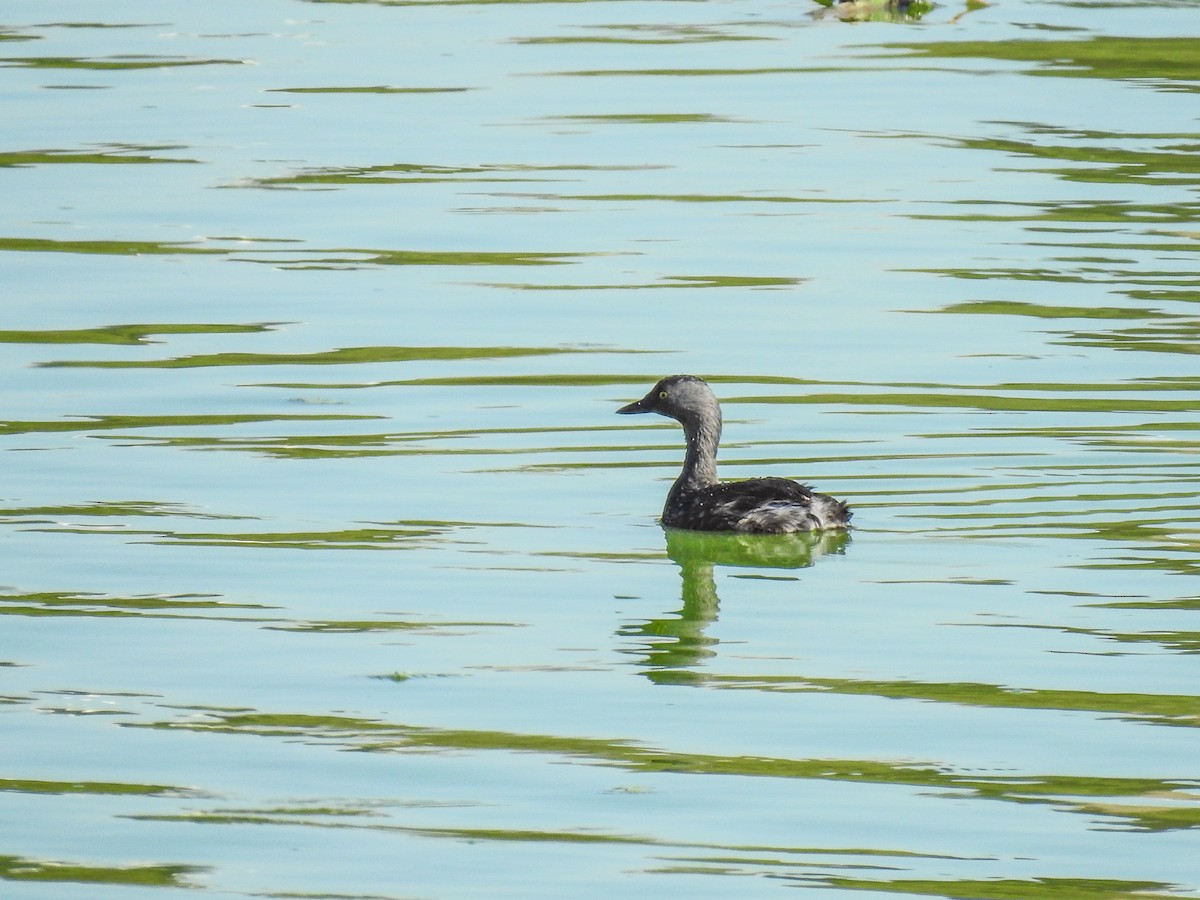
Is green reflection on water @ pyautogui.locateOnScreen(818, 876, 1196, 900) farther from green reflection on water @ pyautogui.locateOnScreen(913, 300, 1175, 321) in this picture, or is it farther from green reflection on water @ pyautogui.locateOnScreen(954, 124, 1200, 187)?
green reflection on water @ pyautogui.locateOnScreen(954, 124, 1200, 187)

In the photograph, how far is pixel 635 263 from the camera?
16656 millimetres

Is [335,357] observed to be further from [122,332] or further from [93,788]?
[93,788]

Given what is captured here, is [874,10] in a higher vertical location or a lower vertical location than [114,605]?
higher

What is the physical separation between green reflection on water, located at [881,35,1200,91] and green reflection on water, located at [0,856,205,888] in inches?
683

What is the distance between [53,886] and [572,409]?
22.1 feet

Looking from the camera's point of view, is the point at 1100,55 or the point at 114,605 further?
the point at 1100,55

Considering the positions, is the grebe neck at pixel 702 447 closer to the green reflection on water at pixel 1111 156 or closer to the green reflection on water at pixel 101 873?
the green reflection on water at pixel 101 873

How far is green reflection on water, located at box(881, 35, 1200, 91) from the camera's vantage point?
22.8 m

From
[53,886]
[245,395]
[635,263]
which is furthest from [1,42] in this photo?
[53,886]

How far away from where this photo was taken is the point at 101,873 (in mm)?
6836

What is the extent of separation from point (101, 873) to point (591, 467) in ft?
18.4

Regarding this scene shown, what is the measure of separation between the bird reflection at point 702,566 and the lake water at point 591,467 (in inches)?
1.3

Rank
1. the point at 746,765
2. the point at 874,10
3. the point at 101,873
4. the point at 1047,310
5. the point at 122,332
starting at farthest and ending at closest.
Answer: the point at 874,10 → the point at 1047,310 → the point at 122,332 → the point at 746,765 → the point at 101,873

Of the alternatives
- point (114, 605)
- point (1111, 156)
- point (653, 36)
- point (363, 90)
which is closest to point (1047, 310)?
point (1111, 156)
